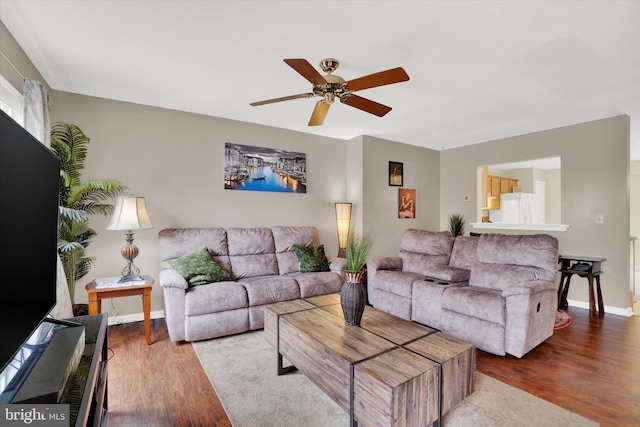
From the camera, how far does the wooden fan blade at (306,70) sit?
1.93 m

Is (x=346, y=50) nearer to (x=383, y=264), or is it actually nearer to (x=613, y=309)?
(x=383, y=264)

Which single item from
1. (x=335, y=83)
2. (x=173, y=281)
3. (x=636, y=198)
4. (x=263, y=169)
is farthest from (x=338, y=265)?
(x=636, y=198)

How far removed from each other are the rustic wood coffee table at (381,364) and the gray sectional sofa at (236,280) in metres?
0.90

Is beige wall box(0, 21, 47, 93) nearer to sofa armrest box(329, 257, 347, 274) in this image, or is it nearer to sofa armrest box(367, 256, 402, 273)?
sofa armrest box(329, 257, 347, 274)

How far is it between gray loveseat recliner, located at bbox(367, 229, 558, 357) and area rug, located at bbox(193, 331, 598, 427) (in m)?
0.51

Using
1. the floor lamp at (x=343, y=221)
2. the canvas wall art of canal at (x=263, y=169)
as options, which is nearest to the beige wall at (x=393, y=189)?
the floor lamp at (x=343, y=221)

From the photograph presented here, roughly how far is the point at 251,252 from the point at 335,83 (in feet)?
7.55

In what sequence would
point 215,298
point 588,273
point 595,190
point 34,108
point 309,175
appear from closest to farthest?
point 34,108 < point 215,298 < point 588,273 < point 595,190 < point 309,175

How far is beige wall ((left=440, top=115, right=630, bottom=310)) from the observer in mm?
3844

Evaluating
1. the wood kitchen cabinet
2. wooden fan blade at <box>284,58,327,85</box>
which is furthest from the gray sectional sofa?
the wood kitchen cabinet

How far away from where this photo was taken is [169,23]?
2.12m

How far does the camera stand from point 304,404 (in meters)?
1.95

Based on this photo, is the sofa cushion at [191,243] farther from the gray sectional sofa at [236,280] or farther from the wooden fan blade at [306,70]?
the wooden fan blade at [306,70]

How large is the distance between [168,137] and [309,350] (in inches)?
122
